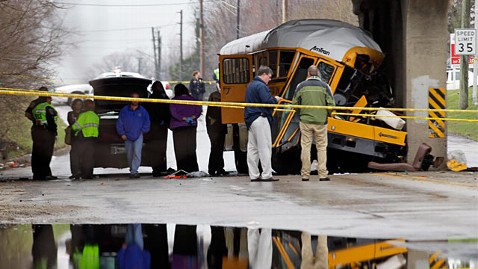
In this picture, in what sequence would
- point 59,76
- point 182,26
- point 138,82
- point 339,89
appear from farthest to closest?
point 182,26, point 59,76, point 138,82, point 339,89

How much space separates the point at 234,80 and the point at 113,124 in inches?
132

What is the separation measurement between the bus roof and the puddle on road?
10.7 metres

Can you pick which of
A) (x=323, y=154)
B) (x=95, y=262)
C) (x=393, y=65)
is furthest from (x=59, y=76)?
(x=95, y=262)

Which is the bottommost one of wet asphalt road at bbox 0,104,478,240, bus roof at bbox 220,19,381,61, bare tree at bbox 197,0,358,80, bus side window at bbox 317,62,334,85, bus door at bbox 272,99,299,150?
wet asphalt road at bbox 0,104,478,240

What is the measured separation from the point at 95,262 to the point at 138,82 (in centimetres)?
1450

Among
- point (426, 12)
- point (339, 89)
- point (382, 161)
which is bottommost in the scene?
point (382, 161)

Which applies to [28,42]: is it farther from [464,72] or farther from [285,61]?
[464,72]

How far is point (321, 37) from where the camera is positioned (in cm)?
2255

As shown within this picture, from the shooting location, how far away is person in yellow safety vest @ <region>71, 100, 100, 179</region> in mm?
22469

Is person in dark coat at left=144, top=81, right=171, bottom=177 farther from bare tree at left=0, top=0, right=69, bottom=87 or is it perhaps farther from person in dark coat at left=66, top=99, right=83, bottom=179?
bare tree at left=0, top=0, right=69, bottom=87

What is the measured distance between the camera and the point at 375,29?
86.8 feet

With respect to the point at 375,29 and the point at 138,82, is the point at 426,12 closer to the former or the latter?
the point at 375,29

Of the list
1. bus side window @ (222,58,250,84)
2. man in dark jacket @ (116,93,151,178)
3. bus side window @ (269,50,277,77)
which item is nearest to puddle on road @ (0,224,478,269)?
man in dark jacket @ (116,93,151,178)

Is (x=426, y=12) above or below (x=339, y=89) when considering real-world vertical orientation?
above
